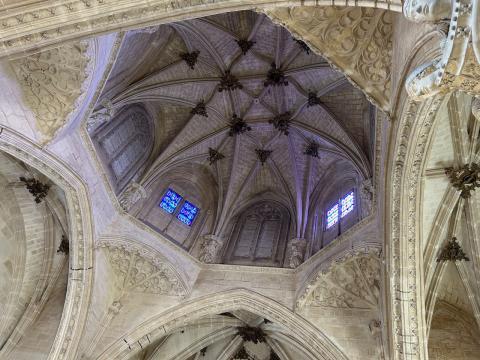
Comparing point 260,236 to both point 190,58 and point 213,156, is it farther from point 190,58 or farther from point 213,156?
point 190,58

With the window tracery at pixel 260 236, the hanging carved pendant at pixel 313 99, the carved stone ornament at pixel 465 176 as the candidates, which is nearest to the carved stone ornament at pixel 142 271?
the window tracery at pixel 260 236

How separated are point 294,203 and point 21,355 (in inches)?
327

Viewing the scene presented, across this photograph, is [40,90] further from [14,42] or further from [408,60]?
[408,60]

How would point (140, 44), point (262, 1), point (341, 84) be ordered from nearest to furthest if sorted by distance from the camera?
point (262, 1) → point (140, 44) → point (341, 84)

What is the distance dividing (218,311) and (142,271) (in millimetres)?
2113

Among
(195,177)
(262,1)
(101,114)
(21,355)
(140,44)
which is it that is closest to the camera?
(262,1)

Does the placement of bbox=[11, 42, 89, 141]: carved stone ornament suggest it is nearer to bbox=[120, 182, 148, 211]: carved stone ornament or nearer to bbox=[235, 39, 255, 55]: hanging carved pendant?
bbox=[120, 182, 148, 211]: carved stone ornament

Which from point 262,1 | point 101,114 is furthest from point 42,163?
point 262,1

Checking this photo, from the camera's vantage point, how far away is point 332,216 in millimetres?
11945

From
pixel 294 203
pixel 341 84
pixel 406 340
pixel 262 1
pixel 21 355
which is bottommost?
pixel 21 355

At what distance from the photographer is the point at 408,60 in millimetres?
5383

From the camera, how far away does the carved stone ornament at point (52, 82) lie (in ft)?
24.7

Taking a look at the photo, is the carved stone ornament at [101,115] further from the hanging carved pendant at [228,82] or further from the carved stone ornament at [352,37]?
the carved stone ornament at [352,37]

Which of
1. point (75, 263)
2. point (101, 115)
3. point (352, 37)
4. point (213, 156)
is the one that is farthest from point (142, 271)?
point (352, 37)
